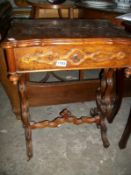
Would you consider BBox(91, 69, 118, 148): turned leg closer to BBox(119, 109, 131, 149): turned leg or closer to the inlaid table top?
BBox(119, 109, 131, 149): turned leg

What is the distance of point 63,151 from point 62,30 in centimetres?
82

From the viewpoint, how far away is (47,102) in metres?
1.68

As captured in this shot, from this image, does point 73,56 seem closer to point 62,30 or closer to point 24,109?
point 62,30

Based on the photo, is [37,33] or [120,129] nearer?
[37,33]

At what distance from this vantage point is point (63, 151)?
1371mm

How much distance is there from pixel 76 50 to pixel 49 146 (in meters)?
0.80

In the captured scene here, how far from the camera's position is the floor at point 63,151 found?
1250 millimetres

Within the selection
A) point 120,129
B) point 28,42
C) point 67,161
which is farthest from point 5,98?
point 28,42

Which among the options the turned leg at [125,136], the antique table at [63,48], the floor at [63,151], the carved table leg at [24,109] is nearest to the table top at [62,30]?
the antique table at [63,48]

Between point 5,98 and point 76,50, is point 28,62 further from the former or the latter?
point 5,98

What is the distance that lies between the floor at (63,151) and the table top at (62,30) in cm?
82

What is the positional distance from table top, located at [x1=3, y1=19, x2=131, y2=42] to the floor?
0.82 m

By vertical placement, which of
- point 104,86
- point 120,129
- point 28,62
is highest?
point 28,62

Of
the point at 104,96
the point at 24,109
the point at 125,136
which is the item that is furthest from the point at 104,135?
the point at 24,109
